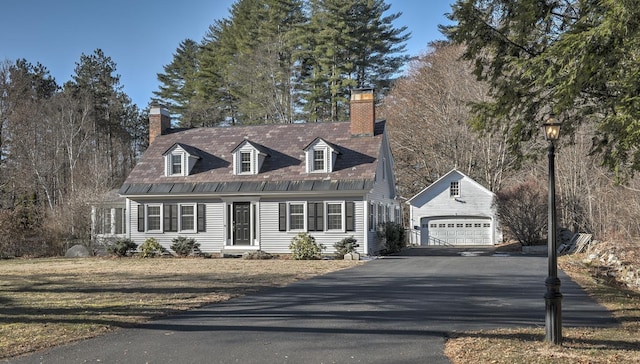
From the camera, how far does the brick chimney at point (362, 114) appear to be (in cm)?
2800

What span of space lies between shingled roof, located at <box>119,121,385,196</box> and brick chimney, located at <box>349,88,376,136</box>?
399 millimetres

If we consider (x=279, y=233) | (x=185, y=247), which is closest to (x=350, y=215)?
(x=279, y=233)

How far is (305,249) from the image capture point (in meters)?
24.9

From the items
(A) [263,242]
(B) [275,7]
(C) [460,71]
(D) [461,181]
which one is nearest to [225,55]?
(B) [275,7]

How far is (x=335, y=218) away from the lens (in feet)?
86.1

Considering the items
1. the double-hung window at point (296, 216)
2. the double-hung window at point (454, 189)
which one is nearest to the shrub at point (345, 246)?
the double-hung window at point (296, 216)

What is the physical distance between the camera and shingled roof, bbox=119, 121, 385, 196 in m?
26.5

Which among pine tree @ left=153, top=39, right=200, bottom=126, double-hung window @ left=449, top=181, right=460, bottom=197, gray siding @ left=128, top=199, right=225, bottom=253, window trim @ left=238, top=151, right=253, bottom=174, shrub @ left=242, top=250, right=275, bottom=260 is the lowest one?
shrub @ left=242, top=250, right=275, bottom=260

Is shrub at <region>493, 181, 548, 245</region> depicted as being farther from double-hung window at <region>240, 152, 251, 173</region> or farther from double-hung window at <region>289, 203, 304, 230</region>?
double-hung window at <region>240, 152, 251, 173</region>

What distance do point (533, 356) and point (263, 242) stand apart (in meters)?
20.3

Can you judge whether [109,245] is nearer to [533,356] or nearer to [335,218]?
[335,218]

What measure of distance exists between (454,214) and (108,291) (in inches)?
1057

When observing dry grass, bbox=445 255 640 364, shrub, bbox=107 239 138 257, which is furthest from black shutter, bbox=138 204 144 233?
dry grass, bbox=445 255 640 364

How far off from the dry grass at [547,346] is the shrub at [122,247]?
21.9 meters
